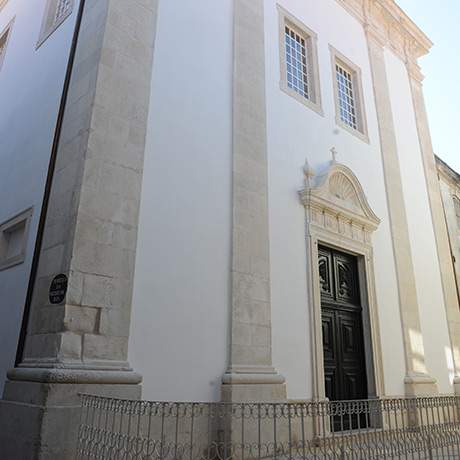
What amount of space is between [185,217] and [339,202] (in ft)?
11.1

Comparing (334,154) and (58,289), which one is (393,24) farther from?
(58,289)

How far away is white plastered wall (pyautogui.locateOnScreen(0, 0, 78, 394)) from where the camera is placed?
5578 mm

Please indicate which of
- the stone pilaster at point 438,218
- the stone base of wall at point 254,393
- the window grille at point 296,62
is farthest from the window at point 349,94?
the stone base of wall at point 254,393

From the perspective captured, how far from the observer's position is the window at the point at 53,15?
7.54m

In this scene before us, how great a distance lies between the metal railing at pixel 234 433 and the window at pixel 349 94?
5.82 m

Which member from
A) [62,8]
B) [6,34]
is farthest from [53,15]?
[6,34]

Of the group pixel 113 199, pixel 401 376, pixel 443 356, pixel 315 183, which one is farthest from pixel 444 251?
pixel 113 199

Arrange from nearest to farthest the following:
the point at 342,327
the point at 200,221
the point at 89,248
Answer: the point at 89,248 < the point at 200,221 < the point at 342,327

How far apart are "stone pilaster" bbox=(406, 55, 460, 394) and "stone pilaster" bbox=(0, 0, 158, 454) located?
788 centimetres

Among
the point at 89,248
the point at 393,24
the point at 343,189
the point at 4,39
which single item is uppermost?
the point at 393,24

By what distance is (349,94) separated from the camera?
10.0 m

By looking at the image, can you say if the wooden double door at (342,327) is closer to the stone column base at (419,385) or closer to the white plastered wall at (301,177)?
the white plastered wall at (301,177)

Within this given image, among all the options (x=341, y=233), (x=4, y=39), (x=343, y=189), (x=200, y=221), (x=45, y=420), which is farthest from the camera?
(x=4, y=39)

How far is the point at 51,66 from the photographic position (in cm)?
712
